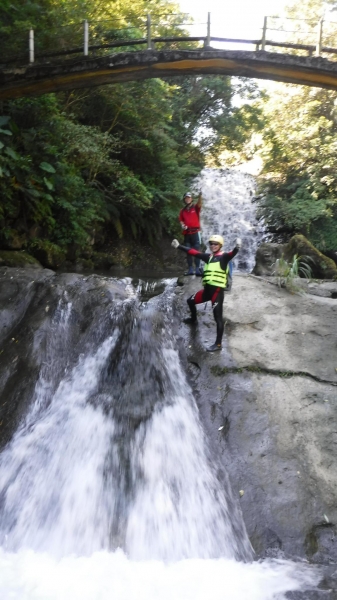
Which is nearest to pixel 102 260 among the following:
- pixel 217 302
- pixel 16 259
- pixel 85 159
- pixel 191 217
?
pixel 85 159

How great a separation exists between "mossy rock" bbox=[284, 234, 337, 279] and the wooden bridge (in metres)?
4.18

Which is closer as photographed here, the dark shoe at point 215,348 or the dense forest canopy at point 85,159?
the dark shoe at point 215,348

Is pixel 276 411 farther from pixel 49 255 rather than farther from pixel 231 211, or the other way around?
pixel 231 211

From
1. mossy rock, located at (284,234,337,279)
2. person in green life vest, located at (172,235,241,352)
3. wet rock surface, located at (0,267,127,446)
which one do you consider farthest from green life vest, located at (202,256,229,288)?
mossy rock, located at (284,234,337,279)

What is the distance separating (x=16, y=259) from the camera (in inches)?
373

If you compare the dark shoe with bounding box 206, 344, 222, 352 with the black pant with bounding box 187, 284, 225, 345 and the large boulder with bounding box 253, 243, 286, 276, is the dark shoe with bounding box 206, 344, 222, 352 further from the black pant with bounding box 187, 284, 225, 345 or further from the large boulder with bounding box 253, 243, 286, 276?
the large boulder with bounding box 253, 243, 286, 276

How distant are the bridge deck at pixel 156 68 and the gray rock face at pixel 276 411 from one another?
514 cm

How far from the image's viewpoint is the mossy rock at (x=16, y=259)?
30.4 ft

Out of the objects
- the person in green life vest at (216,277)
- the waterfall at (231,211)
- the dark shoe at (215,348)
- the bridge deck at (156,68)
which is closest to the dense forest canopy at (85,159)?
the bridge deck at (156,68)

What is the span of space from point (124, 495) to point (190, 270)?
5.66 meters

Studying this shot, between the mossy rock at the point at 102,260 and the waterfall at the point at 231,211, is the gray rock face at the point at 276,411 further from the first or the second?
the waterfall at the point at 231,211

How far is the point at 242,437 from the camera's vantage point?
5.05 metres

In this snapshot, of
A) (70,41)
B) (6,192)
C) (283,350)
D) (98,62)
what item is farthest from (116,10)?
(283,350)

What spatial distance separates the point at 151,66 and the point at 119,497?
8.47m
